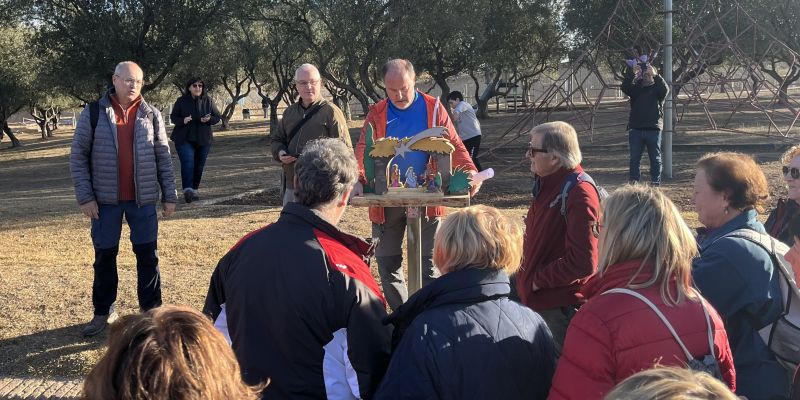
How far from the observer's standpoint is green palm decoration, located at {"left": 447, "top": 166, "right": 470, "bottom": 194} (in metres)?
4.10

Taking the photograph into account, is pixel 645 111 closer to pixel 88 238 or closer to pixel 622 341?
pixel 88 238

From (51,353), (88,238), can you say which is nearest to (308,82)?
(51,353)

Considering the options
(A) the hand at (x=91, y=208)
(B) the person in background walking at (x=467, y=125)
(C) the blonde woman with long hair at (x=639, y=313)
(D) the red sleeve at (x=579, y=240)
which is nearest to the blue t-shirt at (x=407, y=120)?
(D) the red sleeve at (x=579, y=240)

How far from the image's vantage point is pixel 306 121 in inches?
209

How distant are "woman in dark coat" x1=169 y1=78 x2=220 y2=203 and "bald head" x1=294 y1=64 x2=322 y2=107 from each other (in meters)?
4.97

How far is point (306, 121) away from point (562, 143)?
251 cm

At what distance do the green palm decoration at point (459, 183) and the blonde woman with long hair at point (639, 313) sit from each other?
1901 millimetres

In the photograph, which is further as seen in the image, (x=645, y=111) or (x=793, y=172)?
(x=645, y=111)

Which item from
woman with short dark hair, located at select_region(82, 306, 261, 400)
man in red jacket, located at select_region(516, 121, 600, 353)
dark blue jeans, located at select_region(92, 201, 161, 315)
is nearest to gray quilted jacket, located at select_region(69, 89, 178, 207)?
dark blue jeans, located at select_region(92, 201, 161, 315)

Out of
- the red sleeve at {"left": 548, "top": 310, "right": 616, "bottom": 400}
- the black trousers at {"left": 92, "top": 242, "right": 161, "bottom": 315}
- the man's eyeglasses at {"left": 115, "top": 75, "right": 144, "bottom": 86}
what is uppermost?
the man's eyeglasses at {"left": 115, "top": 75, "right": 144, "bottom": 86}

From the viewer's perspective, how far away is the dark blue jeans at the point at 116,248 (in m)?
4.76

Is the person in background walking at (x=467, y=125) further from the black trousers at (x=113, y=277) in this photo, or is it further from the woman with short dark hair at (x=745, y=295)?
the woman with short dark hair at (x=745, y=295)

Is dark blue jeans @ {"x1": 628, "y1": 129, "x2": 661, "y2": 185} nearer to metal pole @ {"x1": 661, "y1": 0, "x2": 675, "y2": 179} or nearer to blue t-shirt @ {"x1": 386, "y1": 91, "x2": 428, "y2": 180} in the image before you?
metal pole @ {"x1": 661, "y1": 0, "x2": 675, "y2": 179}

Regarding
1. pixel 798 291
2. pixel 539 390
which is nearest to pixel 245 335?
pixel 539 390
